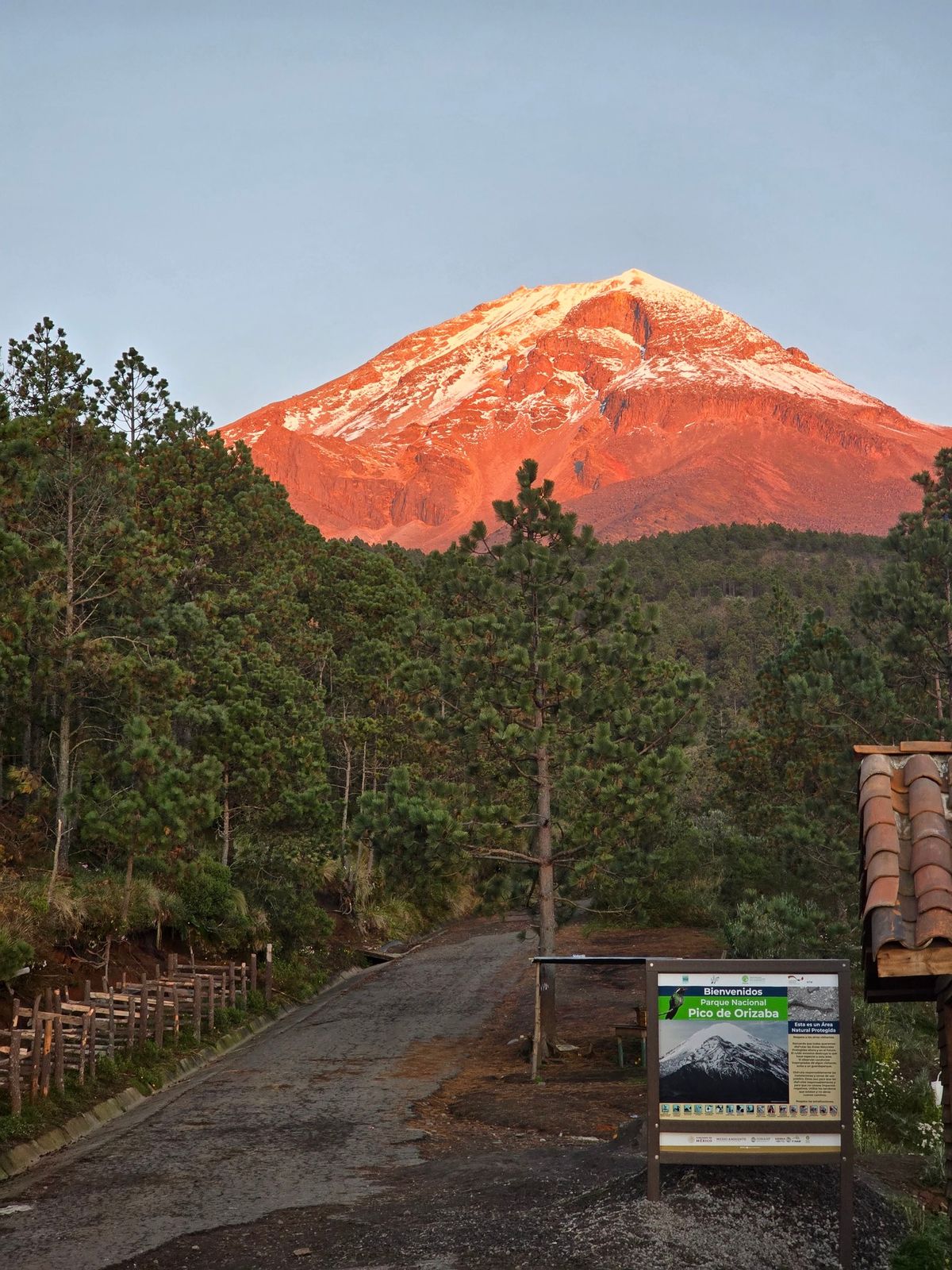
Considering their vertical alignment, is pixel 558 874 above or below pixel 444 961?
above

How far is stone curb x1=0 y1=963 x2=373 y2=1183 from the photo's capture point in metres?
14.8

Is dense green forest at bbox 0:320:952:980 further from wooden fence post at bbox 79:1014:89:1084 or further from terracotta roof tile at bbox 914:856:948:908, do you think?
terracotta roof tile at bbox 914:856:948:908

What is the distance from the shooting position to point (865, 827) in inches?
327

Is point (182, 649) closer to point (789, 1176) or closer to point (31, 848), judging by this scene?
point (31, 848)

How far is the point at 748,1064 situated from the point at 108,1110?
11.2 metres

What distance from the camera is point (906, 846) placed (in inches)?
322

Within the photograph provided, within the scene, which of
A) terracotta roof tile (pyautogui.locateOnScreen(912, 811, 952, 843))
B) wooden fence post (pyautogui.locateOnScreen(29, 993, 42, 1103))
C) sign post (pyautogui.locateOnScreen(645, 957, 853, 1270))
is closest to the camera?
terracotta roof tile (pyautogui.locateOnScreen(912, 811, 952, 843))

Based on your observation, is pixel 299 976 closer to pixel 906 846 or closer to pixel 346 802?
pixel 346 802

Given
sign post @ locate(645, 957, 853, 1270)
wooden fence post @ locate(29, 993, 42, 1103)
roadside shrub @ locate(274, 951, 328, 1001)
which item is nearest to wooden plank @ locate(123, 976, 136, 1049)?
wooden fence post @ locate(29, 993, 42, 1103)

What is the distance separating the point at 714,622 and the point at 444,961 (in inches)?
2436

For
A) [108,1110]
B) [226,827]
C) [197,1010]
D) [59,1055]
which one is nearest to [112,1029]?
[108,1110]

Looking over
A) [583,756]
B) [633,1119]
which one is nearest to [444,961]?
[583,756]

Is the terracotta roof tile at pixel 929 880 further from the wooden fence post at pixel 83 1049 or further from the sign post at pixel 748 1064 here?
the wooden fence post at pixel 83 1049

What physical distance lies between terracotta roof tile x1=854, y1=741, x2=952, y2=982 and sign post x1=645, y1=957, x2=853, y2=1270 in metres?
2.26
